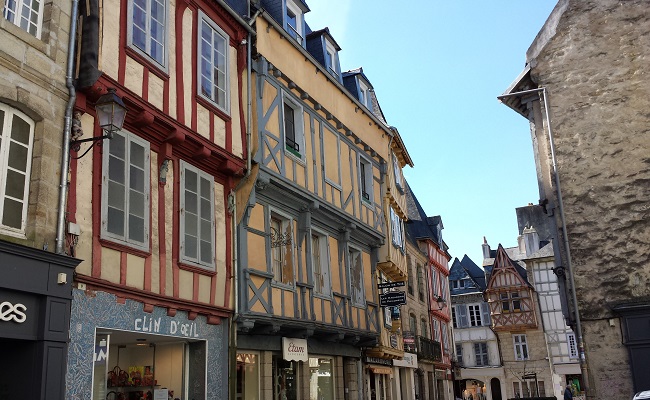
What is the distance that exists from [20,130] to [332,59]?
383 inches

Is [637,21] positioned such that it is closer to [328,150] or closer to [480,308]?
[328,150]

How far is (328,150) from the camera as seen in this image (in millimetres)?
14281

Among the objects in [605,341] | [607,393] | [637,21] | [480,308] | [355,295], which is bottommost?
[607,393]

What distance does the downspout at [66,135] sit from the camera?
7148mm

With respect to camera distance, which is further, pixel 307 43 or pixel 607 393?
pixel 307 43

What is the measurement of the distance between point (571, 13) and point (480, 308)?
2908cm

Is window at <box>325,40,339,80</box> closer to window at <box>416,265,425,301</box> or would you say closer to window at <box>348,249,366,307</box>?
window at <box>348,249,366,307</box>

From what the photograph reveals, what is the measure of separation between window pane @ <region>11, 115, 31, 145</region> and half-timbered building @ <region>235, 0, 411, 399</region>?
4139mm

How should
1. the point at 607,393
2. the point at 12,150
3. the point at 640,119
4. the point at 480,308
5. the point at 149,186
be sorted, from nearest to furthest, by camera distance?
the point at 12,150
the point at 149,186
the point at 607,393
the point at 640,119
the point at 480,308

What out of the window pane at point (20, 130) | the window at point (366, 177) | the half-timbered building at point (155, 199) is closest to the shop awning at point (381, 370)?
the window at point (366, 177)

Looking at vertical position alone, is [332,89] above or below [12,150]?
above

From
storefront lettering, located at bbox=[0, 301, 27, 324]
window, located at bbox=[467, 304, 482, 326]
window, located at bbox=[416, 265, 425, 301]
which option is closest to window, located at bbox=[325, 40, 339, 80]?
storefront lettering, located at bbox=[0, 301, 27, 324]

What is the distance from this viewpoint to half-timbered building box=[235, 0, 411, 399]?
36.5 feet

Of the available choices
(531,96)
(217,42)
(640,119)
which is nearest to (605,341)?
(640,119)
